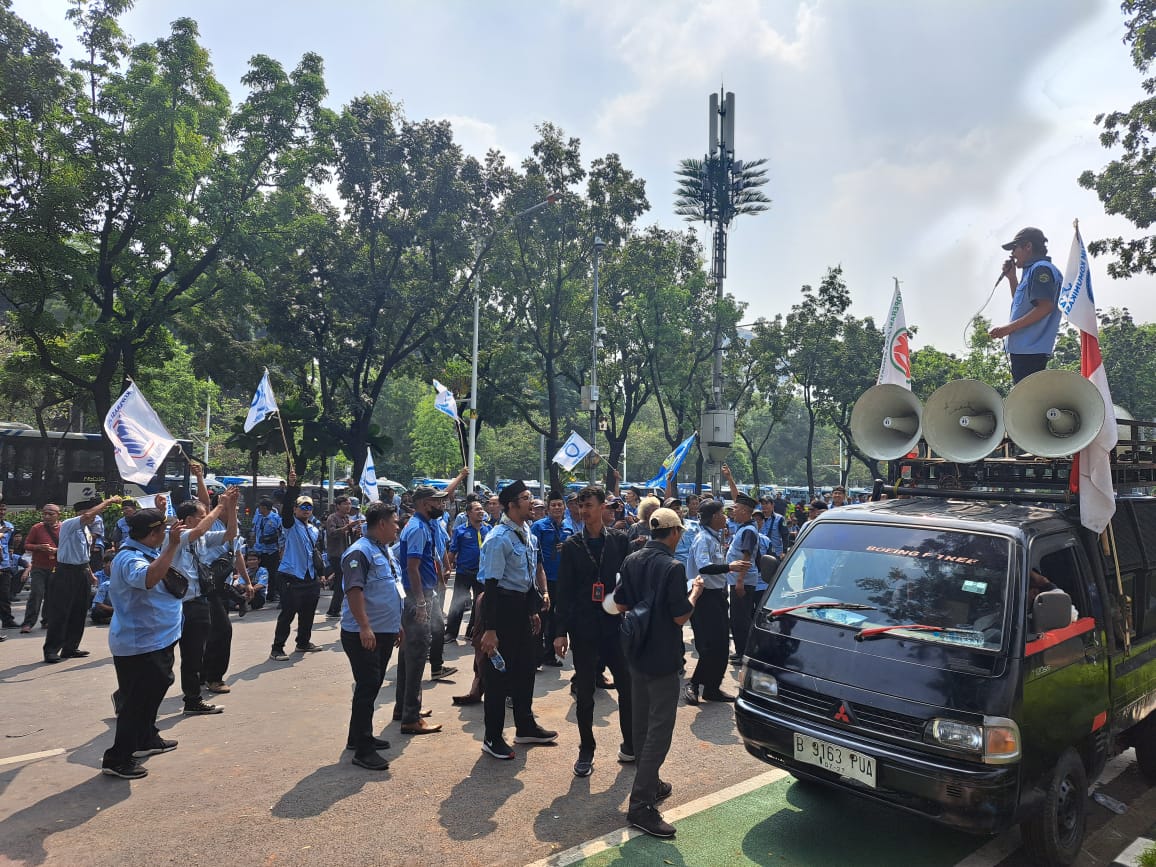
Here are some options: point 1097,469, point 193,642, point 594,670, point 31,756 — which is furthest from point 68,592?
point 1097,469

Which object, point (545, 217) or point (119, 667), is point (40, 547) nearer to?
point (119, 667)

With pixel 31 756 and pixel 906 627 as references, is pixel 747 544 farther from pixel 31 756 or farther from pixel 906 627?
pixel 31 756

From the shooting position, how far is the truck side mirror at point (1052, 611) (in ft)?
12.6

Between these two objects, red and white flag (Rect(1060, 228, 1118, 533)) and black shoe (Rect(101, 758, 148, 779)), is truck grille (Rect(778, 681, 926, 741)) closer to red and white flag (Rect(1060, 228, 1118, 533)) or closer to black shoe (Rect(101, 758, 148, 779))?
red and white flag (Rect(1060, 228, 1118, 533))

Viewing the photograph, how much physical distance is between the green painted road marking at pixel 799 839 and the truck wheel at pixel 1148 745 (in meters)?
1.89

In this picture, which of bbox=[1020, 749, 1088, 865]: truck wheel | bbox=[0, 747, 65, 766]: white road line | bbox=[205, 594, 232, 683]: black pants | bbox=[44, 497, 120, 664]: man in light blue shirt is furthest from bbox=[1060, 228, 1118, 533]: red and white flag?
bbox=[44, 497, 120, 664]: man in light blue shirt

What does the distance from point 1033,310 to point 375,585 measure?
227 inches

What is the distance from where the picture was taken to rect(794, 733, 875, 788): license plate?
12.6 ft

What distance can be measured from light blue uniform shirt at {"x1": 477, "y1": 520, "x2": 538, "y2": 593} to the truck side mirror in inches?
132

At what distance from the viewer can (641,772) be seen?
4477mm

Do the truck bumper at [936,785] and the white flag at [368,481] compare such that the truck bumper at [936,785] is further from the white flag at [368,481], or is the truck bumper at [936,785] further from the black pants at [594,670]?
the white flag at [368,481]

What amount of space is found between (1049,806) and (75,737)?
22.4 ft

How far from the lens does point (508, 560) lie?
5.64 metres

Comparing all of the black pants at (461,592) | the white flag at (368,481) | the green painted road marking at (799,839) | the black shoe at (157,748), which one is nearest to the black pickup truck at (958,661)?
the green painted road marking at (799,839)
